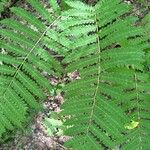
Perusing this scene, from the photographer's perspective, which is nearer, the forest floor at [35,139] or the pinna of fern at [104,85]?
the pinna of fern at [104,85]

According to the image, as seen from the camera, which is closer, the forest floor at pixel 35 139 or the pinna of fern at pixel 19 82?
the pinna of fern at pixel 19 82

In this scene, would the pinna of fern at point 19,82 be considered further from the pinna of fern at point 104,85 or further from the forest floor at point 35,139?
the forest floor at point 35,139

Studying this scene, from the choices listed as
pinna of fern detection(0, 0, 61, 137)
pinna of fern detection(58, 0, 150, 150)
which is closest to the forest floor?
pinna of fern detection(0, 0, 61, 137)

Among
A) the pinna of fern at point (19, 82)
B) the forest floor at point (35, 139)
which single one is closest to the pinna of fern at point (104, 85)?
→ the pinna of fern at point (19, 82)

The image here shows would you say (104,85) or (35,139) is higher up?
(104,85)

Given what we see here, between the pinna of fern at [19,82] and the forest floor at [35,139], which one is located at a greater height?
the pinna of fern at [19,82]

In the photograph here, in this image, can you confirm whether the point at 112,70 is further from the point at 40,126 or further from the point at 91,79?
the point at 40,126

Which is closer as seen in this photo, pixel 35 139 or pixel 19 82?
pixel 19 82

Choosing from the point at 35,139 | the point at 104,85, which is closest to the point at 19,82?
the point at 104,85

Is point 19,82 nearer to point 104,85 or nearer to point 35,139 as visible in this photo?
point 104,85

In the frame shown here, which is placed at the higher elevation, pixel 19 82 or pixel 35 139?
pixel 19 82
